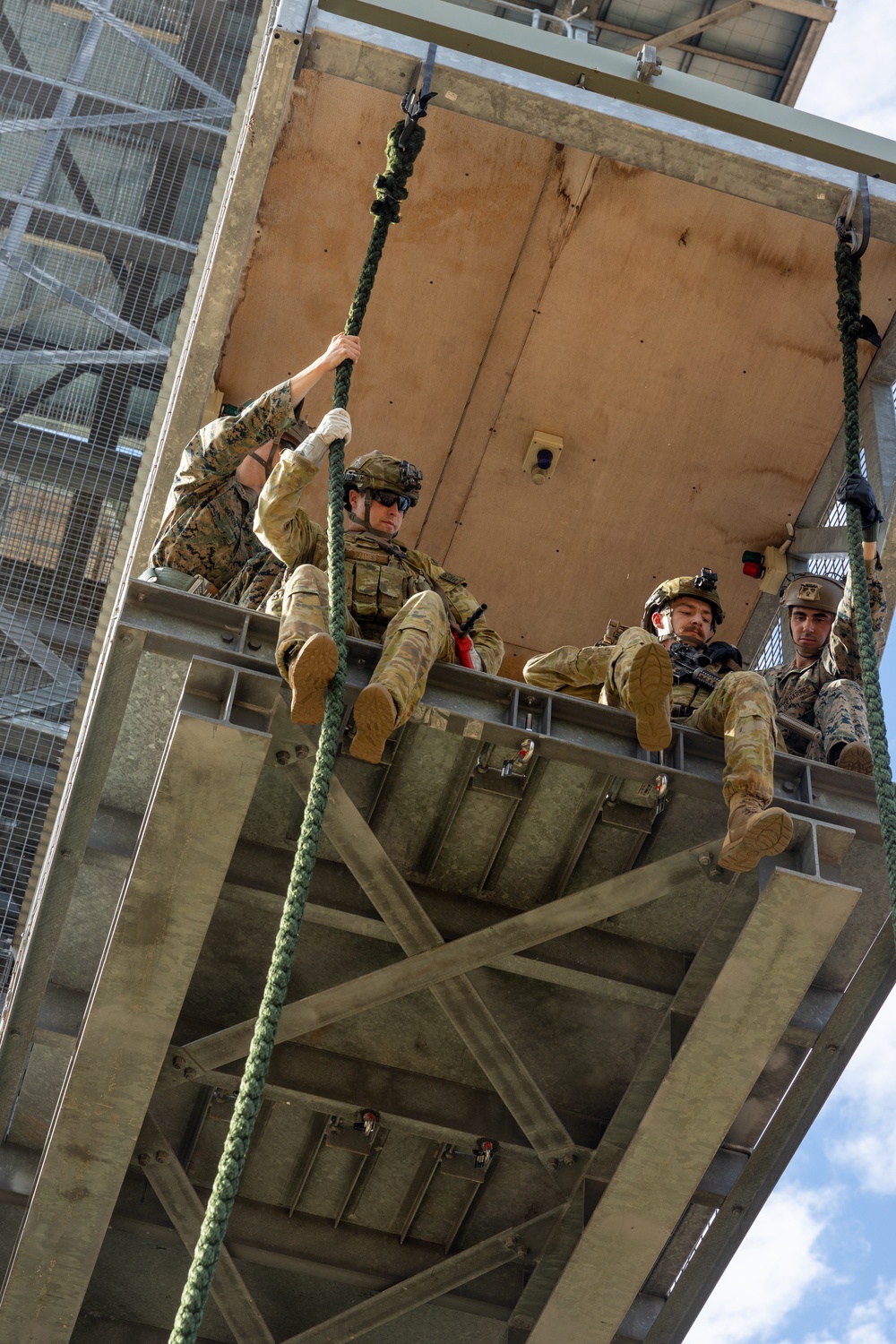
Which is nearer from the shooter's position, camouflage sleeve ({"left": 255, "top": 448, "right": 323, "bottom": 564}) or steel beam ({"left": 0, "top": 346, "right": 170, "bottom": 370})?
camouflage sleeve ({"left": 255, "top": 448, "right": 323, "bottom": 564})

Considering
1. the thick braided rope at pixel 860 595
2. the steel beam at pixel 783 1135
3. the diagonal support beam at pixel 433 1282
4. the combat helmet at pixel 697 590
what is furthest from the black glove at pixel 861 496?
the diagonal support beam at pixel 433 1282

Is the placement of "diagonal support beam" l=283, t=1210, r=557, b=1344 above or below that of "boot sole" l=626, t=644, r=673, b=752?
below

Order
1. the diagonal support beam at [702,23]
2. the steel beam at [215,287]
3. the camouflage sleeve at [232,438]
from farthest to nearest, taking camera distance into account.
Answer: the diagonal support beam at [702,23] < the steel beam at [215,287] < the camouflage sleeve at [232,438]

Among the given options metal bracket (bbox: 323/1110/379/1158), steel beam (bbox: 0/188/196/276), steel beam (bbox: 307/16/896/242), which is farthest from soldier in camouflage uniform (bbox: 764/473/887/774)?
steel beam (bbox: 0/188/196/276)

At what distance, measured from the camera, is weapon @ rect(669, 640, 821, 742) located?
7977 mm

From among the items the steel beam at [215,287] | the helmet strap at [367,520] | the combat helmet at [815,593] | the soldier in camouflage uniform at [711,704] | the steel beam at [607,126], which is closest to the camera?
the soldier in camouflage uniform at [711,704]

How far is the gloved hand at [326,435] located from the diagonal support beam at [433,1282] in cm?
410

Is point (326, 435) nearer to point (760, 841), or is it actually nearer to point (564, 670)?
point (564, 670)

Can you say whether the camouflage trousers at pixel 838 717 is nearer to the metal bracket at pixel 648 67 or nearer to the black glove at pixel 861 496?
the black glove at pixel 861 496

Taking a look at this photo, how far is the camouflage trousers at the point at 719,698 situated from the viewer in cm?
678

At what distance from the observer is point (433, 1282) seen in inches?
334

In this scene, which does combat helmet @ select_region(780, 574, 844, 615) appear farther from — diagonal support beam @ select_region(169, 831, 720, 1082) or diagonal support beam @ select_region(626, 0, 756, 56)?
diagonal support beam @ select_region(626, 0, 756, 56)

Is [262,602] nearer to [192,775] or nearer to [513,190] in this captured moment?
[192,775]

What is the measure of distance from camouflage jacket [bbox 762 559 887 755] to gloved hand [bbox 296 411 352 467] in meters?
2.80
